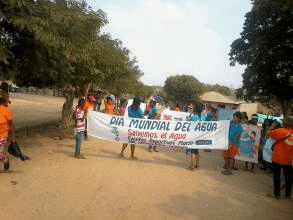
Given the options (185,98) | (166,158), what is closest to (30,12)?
(166,158)

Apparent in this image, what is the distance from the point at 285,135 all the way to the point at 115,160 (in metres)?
4.88

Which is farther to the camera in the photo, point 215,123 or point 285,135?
point 215,123

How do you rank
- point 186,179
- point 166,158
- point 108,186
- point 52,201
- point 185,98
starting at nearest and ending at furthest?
1. point 52,201
2. point 108,186
3. point 186,179
4. point 166,158
5. point 185,98

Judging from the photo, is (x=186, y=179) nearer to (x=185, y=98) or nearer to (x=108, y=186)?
(x=108, y=186)

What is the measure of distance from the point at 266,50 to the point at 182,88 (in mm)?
54399

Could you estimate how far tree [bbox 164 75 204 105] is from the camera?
2815 inches

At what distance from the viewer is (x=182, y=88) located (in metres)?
73.2

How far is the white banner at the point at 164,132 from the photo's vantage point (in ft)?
35.6

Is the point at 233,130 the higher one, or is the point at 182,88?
the point at 182,88

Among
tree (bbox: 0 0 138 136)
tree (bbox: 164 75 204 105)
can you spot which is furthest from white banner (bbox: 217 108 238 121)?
tree (bbox: 164 75 204 105)

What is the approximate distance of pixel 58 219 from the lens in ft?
19.2

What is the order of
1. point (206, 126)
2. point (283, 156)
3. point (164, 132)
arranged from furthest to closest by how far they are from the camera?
point (164, 132), point (206, 126), point (283, 156)

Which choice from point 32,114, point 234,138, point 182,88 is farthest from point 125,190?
point 182,88

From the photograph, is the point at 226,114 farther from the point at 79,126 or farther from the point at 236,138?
the point at 79,126
